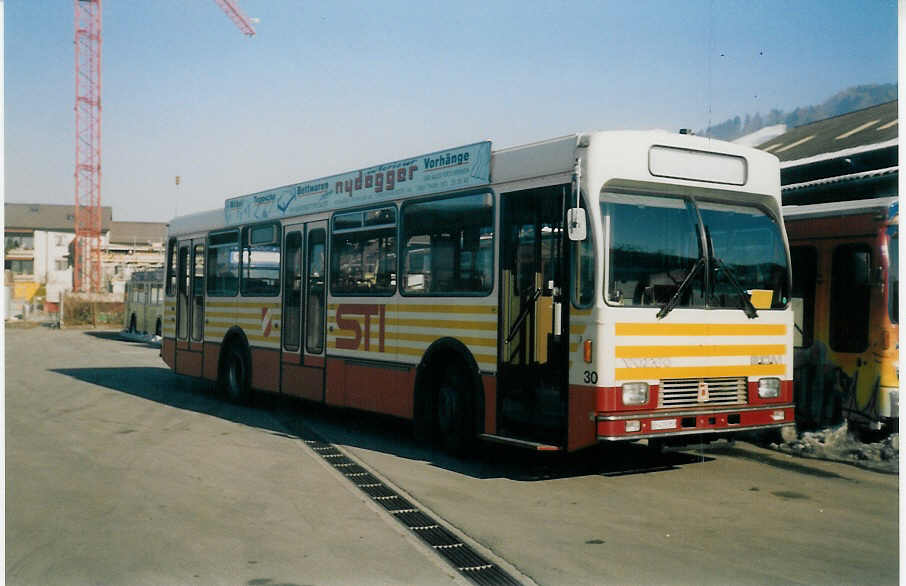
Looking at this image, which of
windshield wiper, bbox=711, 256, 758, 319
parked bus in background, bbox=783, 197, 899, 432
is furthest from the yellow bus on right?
windshield wiper, bbox=711, 256, 758, 319

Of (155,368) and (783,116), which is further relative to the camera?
(155,368)

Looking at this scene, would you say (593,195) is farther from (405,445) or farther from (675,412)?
(405,445)

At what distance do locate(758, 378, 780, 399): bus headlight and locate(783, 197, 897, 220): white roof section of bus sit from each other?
2336 mm

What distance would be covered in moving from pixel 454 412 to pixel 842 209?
4.74 metres

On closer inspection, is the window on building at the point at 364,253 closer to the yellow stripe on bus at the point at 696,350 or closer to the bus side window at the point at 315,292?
the bus side window at the point at 315,292

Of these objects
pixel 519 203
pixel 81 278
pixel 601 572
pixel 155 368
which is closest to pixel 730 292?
pixel 519 203

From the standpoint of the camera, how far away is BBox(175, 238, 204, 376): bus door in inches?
621

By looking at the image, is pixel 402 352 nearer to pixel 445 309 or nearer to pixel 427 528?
pixel 445 309

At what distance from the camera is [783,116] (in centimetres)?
1223

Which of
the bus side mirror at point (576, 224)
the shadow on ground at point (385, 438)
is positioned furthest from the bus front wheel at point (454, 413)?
the bus side mirror at point (576, 224)

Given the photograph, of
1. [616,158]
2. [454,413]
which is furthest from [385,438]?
[616,158]

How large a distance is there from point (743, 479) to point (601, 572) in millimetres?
3466

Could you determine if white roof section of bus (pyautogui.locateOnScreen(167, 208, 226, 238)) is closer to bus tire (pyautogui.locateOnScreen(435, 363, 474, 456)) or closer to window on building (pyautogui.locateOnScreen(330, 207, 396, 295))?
window on building (pyautogui.locateOnScreen(330, 207, 396, 295))

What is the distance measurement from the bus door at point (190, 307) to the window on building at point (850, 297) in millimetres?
10166
